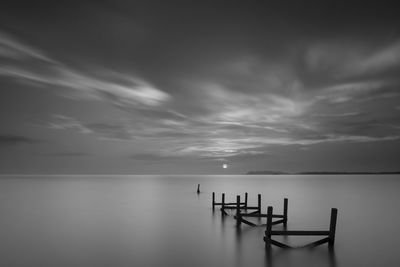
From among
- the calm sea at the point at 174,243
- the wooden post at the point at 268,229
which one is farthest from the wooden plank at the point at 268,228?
the calm sea at the point at 174,243

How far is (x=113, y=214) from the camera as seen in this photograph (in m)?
34.3

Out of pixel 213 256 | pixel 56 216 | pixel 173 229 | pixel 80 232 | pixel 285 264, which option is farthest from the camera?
pixel 56 216

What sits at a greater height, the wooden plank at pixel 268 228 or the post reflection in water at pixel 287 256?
the wooden plank at pixel 268 228

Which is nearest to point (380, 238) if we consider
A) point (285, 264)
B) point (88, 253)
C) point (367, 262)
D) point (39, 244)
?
point (367, 262)

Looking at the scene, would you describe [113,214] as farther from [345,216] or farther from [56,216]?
[345,216]

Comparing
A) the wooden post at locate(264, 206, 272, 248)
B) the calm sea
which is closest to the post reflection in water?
the calm sea

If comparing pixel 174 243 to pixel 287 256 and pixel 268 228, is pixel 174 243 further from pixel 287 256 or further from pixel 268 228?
pixel 287 256

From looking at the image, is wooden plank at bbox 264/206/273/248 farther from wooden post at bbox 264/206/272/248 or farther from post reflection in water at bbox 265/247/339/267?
post reflection in water at bbox 265/247/339/267

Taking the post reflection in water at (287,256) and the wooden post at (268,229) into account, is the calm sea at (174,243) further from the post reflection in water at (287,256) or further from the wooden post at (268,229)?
the wooden post at (268,229)

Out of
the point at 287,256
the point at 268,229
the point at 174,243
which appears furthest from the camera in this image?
the point at 174,243

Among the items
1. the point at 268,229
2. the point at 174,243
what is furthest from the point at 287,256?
the point at 174,243

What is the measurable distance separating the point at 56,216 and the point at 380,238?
1117 inches

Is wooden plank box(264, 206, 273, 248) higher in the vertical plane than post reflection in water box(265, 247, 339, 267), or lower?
higher

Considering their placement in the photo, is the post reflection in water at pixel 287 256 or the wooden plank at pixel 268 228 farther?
the wooden plank at pixel 268 228
